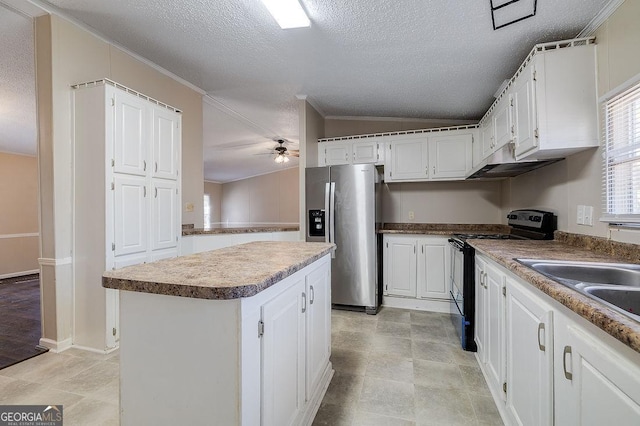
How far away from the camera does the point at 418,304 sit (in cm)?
343

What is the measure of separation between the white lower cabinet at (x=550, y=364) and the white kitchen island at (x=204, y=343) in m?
1.00

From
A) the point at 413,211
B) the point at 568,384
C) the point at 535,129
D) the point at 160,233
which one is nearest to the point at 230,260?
the point at 568,384

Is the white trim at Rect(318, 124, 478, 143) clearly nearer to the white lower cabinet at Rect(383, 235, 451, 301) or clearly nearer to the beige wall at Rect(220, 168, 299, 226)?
the white lower cabinet at Rect(383, 235, 451, 301)

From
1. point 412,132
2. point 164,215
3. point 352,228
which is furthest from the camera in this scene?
point 412,132

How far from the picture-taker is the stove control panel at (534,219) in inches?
87.8

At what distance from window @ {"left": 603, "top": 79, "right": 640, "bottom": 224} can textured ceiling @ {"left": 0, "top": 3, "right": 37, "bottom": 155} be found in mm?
4048

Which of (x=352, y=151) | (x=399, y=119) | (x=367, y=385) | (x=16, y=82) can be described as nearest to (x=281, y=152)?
(x=352, y=151)

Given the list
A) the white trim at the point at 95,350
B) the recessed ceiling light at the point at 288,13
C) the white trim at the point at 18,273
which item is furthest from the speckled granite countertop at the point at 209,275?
the white trim at the point at 18,273

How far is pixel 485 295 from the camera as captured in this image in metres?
1.94

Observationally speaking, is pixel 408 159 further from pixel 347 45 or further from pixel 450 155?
pixel 347 45

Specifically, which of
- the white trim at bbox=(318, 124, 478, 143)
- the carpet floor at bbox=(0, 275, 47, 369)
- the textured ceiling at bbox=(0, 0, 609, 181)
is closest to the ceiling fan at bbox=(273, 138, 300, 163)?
the white trim at bbox=(318, 124, 478, 143)

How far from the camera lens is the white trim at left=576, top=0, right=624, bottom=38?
5.26ft

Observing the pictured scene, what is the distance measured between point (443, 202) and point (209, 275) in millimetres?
3483

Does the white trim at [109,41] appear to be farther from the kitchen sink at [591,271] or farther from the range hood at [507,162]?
the kitchen sink at [591,271]
